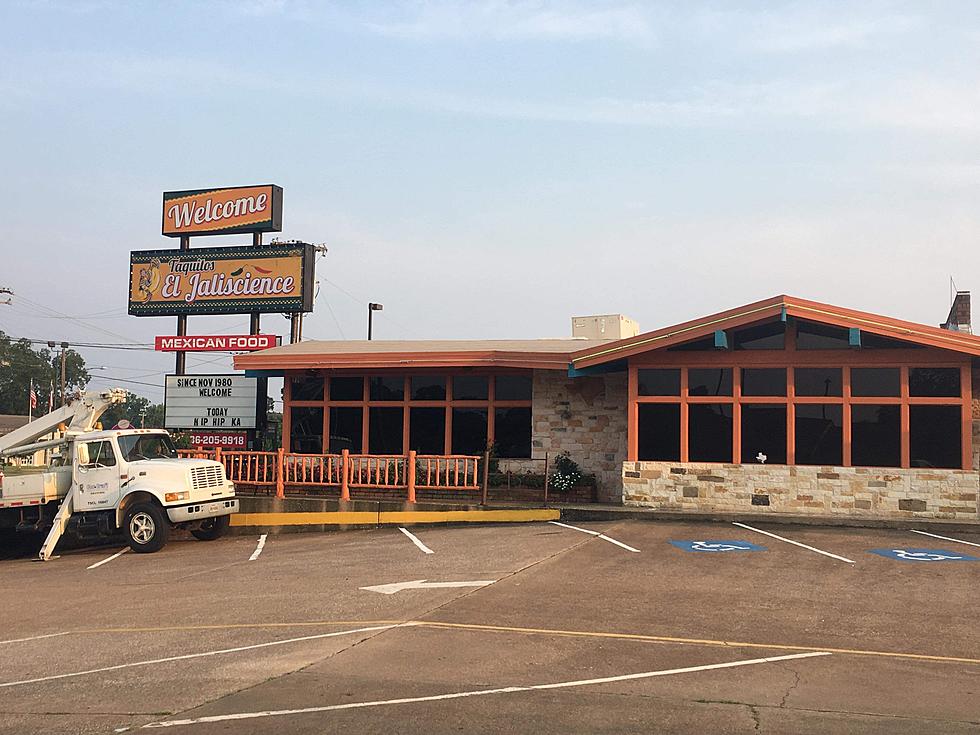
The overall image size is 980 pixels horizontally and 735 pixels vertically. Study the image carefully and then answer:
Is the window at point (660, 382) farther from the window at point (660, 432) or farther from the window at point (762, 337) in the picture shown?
the window at point (762, 337)

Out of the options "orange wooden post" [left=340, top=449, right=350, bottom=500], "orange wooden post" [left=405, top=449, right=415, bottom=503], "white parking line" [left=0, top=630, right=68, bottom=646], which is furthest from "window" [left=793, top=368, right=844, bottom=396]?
"white parking line" [left=0, top=630, right=68, bottom=646]

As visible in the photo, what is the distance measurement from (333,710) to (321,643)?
246 cm

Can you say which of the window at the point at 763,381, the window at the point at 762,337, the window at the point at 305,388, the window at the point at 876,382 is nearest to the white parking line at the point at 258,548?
the window at the point at 305,388

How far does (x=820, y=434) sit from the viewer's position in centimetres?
1859

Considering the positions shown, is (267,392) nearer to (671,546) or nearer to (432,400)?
(432,400)

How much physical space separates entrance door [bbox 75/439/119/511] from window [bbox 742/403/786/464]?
12.2 meters

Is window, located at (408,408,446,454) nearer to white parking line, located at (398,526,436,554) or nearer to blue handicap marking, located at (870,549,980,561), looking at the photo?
white parking line, located at (398,526,436,554)

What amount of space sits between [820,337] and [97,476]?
14.1 m

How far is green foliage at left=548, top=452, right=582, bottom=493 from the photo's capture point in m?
20.8

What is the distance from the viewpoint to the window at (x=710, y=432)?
19.2 metres

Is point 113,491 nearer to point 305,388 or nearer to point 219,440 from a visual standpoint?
point 305,388

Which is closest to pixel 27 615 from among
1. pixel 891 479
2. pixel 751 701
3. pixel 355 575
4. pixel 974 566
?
pixel 355 575

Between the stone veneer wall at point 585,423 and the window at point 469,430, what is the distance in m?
0.85

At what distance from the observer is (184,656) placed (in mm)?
9094
